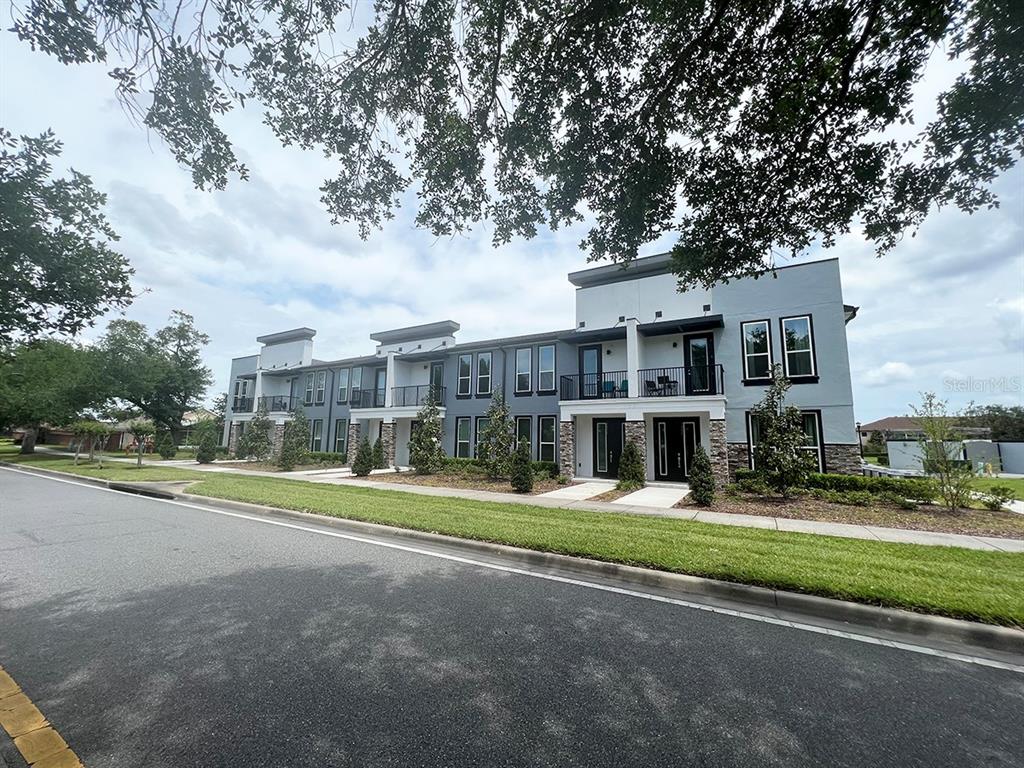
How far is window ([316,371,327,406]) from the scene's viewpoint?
93.4ft

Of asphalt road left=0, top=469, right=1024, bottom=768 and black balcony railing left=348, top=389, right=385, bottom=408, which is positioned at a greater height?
black balcony railing left=348, top=389, right=385, bottom=408

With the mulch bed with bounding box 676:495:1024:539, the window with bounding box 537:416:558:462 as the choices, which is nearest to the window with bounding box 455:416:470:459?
the window with bounding box 537:416:558:462

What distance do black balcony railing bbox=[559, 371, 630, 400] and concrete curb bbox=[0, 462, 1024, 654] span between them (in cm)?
1119

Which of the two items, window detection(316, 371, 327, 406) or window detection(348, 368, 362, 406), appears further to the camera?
window detection(316, 371, 327, 406)

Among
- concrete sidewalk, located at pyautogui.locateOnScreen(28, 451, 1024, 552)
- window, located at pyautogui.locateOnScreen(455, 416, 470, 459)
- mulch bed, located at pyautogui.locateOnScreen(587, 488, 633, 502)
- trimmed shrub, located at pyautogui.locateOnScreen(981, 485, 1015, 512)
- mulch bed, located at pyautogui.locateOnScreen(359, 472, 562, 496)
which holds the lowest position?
concrete sidewalk, located at pyautogui.locateOnScreen(28, 451, 1024, 552)

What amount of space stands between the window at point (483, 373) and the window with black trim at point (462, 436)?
5.43 feet

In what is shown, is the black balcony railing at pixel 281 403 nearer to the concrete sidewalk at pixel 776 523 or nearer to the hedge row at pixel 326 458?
the hedge row at pixel 326 458

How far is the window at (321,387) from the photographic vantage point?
2845 centimetres

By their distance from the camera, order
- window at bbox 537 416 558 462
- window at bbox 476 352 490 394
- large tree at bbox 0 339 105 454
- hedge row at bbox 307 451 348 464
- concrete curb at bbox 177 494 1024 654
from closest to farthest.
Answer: concrete curb at bbox 177 494 1024 654 → window at bbox 537 416 558 462 → window at bbox 476 352 490 394 → hedge row at bbox 307 451 348 464 → large tree at bbox 0 339 105 454

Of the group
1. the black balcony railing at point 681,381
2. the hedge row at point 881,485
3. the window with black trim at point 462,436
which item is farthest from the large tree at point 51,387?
the hedge row at point 881,485

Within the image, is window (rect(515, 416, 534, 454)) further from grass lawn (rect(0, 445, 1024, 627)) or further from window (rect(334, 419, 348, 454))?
window (rect(334, 419, 348, 454))

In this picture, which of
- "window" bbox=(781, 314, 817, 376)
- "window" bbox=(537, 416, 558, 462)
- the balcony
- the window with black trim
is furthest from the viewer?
the window with black trim

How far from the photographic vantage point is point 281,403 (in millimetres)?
30000

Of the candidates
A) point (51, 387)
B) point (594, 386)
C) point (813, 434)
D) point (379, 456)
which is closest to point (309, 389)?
point (379, 456)
